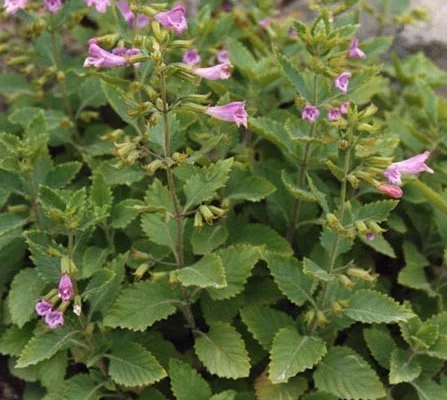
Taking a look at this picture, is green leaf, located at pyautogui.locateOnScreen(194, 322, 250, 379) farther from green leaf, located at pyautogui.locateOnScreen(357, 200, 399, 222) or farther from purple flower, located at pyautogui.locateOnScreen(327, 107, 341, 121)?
purple flower, located at pyautogui.locateOnScreen(327, 107, 341, 121)

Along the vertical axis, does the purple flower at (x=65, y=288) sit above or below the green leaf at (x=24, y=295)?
above

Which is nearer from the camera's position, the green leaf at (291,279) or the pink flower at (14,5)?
the green leaf at (291,279)

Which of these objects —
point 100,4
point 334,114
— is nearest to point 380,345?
point 334,114

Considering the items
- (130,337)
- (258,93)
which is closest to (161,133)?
(130,337)

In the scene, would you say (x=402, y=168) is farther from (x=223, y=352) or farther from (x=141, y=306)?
(x=141, y=306)

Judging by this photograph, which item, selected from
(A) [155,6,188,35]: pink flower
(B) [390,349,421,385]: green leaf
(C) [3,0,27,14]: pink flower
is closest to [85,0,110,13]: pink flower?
(C) [3,0,27,14]: pink flower

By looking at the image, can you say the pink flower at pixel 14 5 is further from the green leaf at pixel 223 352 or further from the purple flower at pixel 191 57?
the green leaf at pixel 223 352

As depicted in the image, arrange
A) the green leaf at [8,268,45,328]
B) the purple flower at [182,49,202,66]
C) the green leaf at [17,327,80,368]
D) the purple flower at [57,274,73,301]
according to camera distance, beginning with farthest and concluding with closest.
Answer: the purple flower at [182,49,202,66] < the green leaf at [8,268,45,328] < the green leaf at [17,327,80,368] < the purple flower at [57,274,73,301]

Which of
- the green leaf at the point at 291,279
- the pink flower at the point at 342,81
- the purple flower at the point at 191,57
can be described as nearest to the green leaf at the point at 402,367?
the green leaf at the point at 291,279
